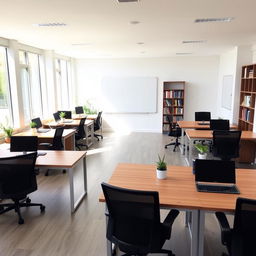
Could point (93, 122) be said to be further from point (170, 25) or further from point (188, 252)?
point (188, 252)

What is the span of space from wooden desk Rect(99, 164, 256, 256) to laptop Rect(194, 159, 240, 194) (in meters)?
0.10

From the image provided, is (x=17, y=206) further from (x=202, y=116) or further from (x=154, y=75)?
(x=154, y=75)

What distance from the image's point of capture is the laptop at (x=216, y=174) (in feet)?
8.39

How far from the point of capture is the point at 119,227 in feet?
6.98

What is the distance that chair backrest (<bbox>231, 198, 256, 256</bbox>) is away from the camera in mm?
1858

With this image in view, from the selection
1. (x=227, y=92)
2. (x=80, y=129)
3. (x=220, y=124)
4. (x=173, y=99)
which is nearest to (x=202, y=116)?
(x=227, y=92)

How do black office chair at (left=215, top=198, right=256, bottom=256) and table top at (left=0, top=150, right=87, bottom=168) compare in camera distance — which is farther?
table top at (left=0, top=150, right=87, bottom=168)

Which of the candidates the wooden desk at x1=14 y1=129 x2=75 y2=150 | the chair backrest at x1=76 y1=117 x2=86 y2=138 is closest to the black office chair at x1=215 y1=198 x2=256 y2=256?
the wooden desk at x1=14 y1=129 x2=75 y2=150

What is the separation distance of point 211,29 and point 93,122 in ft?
15.5

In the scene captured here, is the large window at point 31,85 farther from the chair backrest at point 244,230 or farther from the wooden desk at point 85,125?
the chair backrest at point 244,230

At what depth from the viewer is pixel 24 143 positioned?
4.10 m

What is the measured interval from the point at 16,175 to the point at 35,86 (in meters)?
5.12

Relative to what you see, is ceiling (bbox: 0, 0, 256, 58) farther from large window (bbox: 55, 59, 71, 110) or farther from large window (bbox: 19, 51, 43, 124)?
large window (bbox: 55, 59, 71, 110)

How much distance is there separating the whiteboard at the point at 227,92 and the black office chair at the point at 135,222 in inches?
265
